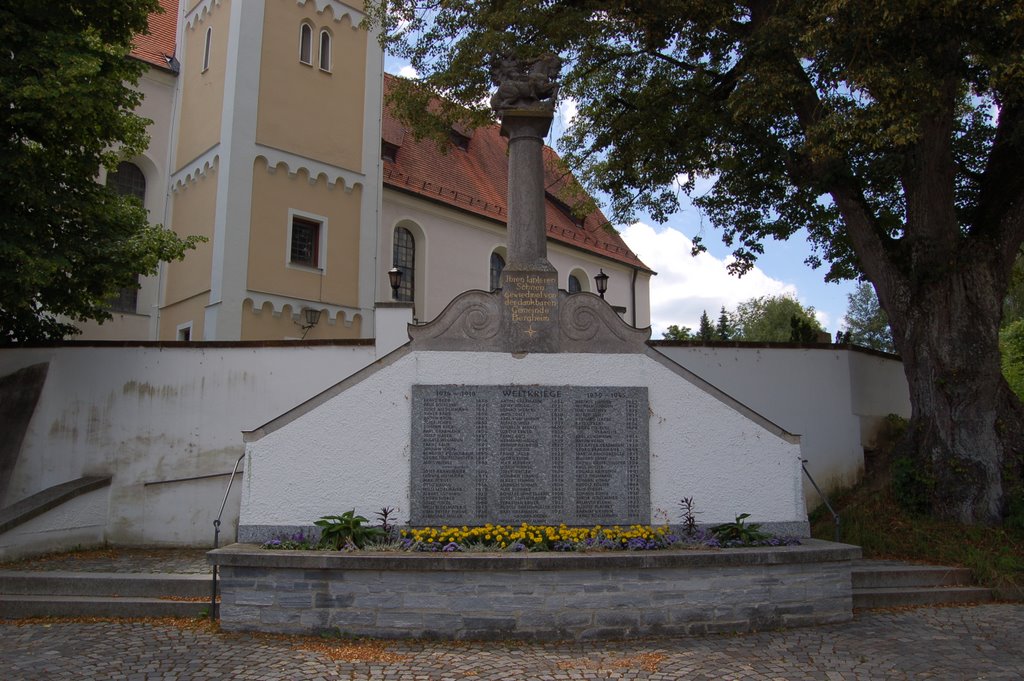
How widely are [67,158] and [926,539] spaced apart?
40.7ft

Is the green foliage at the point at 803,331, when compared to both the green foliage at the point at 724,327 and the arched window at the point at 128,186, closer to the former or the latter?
the arched window at the point at 128,186

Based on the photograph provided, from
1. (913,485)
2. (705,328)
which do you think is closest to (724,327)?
(705,328)

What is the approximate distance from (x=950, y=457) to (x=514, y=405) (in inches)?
255

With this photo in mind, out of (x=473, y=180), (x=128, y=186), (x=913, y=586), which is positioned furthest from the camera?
(x=473, y=180)

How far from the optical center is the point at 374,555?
276 inches

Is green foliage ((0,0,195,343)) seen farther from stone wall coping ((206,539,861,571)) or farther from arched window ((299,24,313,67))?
arched window ((299,24,313,67))

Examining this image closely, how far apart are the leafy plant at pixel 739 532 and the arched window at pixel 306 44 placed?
1631 centimetres

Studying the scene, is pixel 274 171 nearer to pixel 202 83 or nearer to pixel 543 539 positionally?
pixel 202 83

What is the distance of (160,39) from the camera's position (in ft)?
73.2

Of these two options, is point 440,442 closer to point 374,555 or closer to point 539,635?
point 374,555

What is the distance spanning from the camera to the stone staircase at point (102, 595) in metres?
7.66

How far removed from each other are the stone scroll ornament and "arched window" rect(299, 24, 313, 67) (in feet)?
38.5

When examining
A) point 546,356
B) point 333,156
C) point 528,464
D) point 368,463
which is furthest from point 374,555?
point 333,156

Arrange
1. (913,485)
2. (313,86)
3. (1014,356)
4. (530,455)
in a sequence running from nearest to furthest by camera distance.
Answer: (530,455)
(913,485)
(313,86)
(1014,356)
